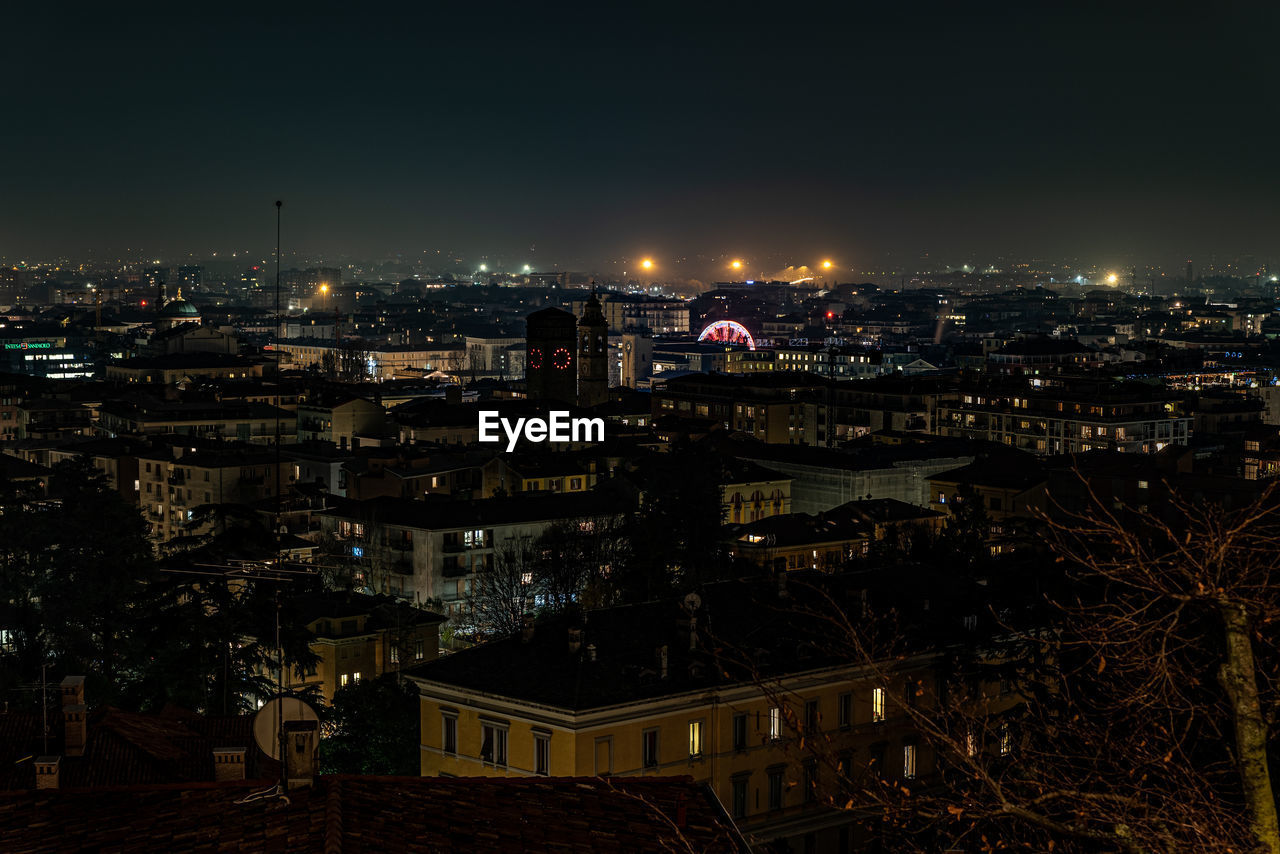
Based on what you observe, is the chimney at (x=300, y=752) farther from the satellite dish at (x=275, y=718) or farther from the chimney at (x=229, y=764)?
the chimney at (x=229, y=764)

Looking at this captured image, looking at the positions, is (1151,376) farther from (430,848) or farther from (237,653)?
(430,848)

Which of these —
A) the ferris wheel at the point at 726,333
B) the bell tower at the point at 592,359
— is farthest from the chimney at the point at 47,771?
the ferris wheel at the point at 726,333

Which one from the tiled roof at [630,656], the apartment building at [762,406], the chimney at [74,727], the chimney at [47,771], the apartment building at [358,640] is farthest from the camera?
the apartment building at [762,406]

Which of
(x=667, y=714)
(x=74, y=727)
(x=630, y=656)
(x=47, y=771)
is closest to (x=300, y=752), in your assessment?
(x=47, y=771)

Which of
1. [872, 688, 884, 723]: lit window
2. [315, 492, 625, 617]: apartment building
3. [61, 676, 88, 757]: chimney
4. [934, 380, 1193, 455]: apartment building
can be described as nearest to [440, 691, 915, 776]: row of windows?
[872, 688, 884, 723]: lit window

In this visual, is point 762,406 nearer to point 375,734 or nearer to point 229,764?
point 375,734
